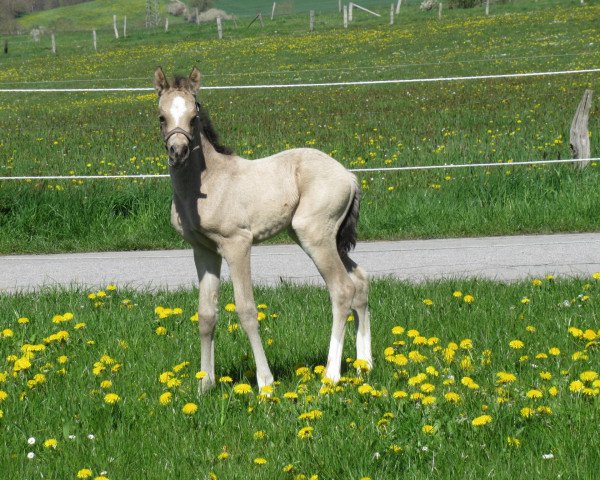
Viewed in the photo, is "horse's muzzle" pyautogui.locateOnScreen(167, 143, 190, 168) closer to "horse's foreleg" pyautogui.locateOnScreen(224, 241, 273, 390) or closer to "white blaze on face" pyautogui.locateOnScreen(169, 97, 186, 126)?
"white blaze on face" pyautogui.locateOnScreen(169, 97, 186, 126)

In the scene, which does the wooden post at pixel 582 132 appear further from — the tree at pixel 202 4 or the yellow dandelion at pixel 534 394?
the tree at pixel 202 4

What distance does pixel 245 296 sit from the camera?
524cm

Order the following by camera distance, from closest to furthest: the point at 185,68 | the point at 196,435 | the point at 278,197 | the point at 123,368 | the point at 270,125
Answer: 1. the point at 196,435
2. the point at 278,197
3. the point at 123,368
4. the point at 270,125
5. the point at 185,68

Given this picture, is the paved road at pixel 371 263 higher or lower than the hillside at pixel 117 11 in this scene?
higher

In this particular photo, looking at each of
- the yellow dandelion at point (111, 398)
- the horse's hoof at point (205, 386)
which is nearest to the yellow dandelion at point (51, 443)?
the yellow dandelion at point (111, 398)

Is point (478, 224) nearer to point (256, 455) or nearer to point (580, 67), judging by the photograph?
point (256, 455)

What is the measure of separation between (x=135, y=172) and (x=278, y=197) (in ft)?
26.0

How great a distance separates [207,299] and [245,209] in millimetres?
560

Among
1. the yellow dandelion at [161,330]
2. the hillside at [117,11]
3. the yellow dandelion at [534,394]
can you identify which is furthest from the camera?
the hillside at [117,11]

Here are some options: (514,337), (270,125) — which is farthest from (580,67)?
(514,337)

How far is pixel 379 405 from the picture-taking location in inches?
192

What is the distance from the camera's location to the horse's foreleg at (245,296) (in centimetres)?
513

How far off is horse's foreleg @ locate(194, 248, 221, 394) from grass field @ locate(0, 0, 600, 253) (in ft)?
16.5

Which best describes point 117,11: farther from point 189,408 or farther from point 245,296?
point 189,408
